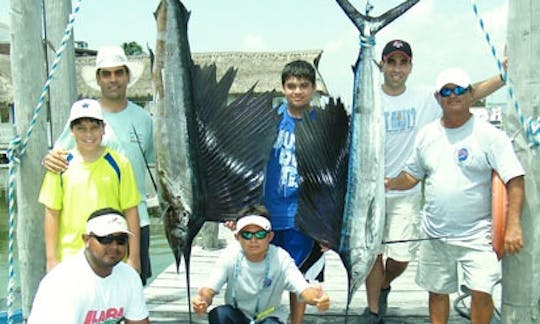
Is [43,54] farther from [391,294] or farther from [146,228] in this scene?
[391,294]

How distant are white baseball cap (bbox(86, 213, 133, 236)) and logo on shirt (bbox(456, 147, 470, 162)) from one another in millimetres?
1397

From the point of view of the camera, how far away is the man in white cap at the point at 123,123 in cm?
260

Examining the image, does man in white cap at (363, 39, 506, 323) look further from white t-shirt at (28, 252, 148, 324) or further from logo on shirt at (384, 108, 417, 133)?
white t-shirt at (28, 252, 148, 324)

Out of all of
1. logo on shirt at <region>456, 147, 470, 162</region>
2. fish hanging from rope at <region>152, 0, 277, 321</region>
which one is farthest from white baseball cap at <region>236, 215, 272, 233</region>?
logo on shirt at <region>456, 147, 470, 162</region>

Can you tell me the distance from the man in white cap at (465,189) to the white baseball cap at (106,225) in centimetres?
135

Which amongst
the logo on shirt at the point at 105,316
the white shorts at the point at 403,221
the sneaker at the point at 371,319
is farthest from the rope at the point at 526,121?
the logo on shirt at the point at 105,316

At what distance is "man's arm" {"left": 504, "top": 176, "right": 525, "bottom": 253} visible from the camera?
2348 mm

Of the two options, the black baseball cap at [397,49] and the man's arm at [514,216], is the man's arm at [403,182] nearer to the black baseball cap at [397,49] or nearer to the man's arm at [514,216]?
the man's arm at [514,216]

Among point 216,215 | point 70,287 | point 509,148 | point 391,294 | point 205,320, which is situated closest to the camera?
point 70,287

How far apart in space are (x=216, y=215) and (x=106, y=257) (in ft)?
2.41

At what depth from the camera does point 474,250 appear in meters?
2.53

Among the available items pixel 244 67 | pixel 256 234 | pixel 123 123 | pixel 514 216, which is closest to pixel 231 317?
pixel 256 234

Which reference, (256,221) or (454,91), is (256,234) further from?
(454,91)

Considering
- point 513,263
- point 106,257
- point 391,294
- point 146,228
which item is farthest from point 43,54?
point 391,294
